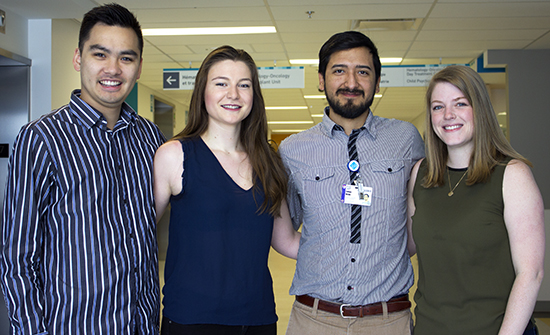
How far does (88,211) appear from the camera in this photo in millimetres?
1586

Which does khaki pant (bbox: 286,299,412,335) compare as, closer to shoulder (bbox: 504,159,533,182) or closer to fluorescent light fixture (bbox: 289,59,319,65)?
shoulder (bbox: 504,159,533,182)

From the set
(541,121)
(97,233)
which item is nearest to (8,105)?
(97,233)

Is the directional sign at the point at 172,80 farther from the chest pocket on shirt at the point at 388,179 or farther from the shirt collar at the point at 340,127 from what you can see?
the chest pocket on shirt at the point at 388,179

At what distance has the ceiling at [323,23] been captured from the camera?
460cm

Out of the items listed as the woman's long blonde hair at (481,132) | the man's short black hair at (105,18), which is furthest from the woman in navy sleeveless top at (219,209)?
the woman's long blonde hair at (481,132)

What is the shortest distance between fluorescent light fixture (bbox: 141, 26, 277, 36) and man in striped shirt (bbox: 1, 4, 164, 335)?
3.99 meters

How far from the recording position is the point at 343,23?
5473mm

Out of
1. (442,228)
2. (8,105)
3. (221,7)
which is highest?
(221,7)

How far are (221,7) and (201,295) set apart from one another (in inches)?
148

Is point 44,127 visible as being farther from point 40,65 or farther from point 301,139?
point 40,65

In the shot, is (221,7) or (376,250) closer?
(376,250)

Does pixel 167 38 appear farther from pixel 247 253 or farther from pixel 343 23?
pixel 247 253

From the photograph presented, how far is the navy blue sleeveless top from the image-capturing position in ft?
5.52

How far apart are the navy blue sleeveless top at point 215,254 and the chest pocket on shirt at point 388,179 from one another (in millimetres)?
538
